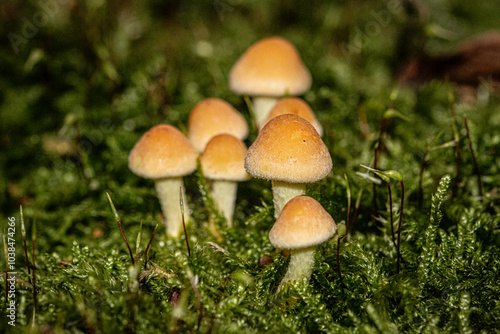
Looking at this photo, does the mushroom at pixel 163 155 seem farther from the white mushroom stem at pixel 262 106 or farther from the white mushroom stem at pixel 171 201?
the white mushroom stem at pixel 262 106

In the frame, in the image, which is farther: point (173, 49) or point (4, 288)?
point (173, 49)

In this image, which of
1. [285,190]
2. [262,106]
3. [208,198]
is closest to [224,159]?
[208,198]

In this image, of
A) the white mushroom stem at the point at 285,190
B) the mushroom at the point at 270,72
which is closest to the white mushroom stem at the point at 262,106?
the mushroom at the point at 270,72

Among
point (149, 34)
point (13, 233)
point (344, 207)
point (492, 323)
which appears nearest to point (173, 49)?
point (149, 34)

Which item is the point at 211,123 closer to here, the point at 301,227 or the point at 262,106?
the point at 262,106

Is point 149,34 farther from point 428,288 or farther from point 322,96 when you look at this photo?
point 428,288

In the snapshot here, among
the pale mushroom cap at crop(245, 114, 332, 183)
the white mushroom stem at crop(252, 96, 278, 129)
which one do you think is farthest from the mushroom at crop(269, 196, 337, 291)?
the white mushroom stem at crop(252, 96, 278, 129)

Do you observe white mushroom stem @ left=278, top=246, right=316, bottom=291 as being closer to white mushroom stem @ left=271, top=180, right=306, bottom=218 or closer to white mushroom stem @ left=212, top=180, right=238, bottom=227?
white mushroom stem @ left=271, top=180, right=306, bottom=218
